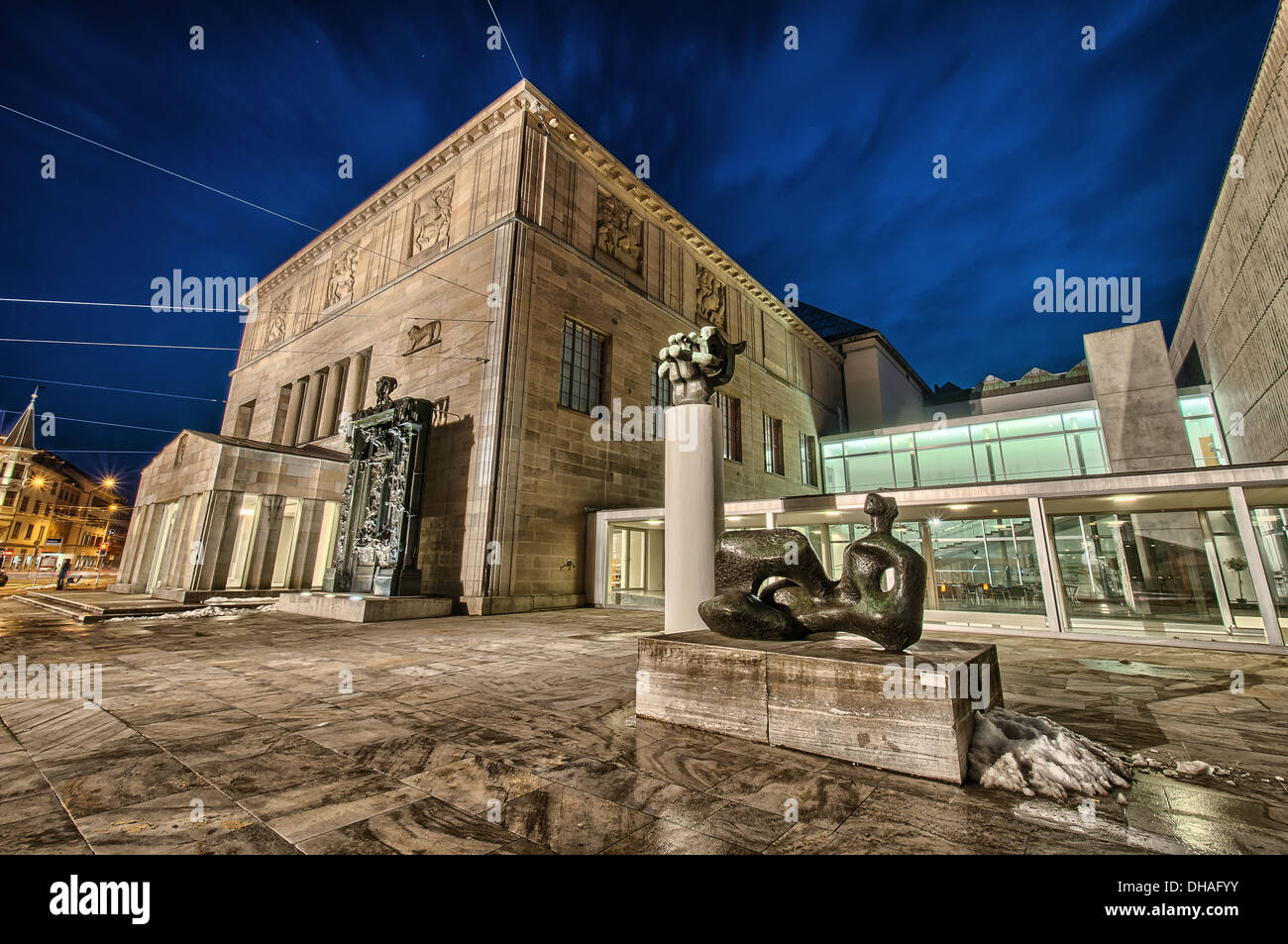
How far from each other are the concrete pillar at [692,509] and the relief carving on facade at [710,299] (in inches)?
681

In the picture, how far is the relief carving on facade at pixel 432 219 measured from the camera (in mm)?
18500

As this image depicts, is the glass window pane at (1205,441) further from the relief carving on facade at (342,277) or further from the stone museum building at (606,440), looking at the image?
the relief carving on facade at (342,277)

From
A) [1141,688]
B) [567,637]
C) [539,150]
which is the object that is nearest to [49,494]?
[539,150]

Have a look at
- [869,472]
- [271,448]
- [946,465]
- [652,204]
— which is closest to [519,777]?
[271,448]

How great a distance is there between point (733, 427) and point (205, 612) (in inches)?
796

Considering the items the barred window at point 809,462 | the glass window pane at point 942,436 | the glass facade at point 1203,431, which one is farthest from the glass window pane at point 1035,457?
the barred window at point 809,462

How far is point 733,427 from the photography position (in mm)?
24453

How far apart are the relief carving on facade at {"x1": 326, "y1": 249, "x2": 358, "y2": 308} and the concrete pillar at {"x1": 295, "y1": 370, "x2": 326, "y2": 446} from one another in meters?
3.51

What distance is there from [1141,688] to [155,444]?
15449cm

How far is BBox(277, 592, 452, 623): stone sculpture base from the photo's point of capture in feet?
37.7

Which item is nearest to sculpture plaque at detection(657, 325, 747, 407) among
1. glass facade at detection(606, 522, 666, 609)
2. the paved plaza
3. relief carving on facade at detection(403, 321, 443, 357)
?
the paved plaza
